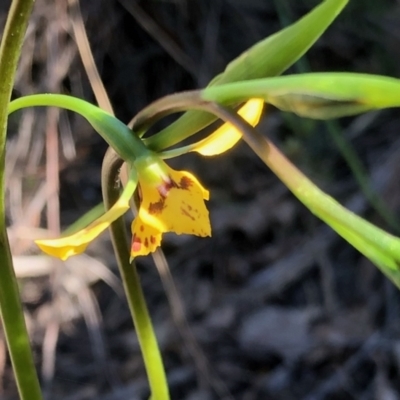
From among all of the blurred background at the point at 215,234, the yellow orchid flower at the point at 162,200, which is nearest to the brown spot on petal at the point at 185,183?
the yellow orchid flower at the point at 162,200

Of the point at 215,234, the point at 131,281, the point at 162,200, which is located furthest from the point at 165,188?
the point at 215,234

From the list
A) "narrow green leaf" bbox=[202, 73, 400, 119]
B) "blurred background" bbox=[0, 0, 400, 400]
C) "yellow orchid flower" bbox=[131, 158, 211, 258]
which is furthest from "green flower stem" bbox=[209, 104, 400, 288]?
"blurred background" bbox=[0, 0, 400, 400]

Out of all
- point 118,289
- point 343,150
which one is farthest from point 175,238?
point 343,150

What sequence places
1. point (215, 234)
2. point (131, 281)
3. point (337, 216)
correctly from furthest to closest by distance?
point (215, 234) → point (131, 281) → point (337, 216)

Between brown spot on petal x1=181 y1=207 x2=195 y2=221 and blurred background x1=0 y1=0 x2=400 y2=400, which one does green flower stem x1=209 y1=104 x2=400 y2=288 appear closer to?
brown spot on petal x1=181 y1=207 x2=195 y2=221

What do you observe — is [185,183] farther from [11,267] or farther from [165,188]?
[11,267]
